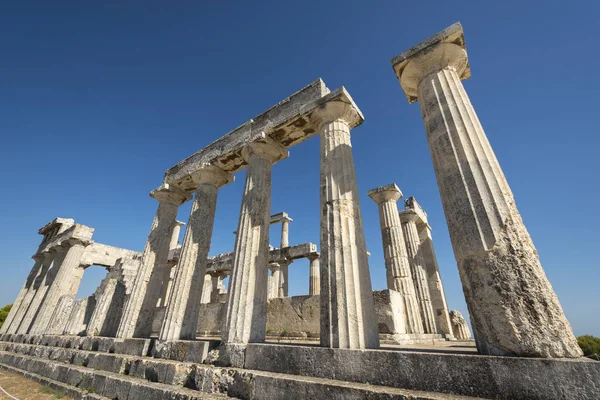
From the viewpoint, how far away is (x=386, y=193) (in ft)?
41.3

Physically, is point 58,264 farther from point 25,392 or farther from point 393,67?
point 393,67

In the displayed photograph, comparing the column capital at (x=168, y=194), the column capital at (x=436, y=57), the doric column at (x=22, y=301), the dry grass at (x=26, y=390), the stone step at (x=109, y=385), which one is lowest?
the dry grass at (x=26, y=390)

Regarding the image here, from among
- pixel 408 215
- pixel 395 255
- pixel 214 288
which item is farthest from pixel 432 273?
pixel 214 288

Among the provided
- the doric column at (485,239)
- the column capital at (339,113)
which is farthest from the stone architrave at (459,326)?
the doric column at (485,239)

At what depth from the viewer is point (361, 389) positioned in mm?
3182

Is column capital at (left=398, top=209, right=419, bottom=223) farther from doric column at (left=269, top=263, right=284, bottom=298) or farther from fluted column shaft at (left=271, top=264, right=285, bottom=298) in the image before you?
fluted column shaft at (left=271, top=264, right=285, bottom=298)

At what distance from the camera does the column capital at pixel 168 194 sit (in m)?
10.6

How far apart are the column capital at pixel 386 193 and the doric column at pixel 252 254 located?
607 centimetres

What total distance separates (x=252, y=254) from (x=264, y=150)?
128 inches

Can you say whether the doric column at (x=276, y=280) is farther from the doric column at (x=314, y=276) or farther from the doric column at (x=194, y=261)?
the doric column at (x=194, y=261)

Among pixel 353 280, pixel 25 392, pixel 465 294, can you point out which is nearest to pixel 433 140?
pixel 465 294

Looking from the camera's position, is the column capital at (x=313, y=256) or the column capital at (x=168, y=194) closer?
the column capital at (x=168, y=194)

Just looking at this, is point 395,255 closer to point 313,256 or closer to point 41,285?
point 313,256

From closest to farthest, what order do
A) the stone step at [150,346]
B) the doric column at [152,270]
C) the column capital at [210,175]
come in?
the stone step at [150,346] → the doric column at [152,270] → the column capital at [210,175]
